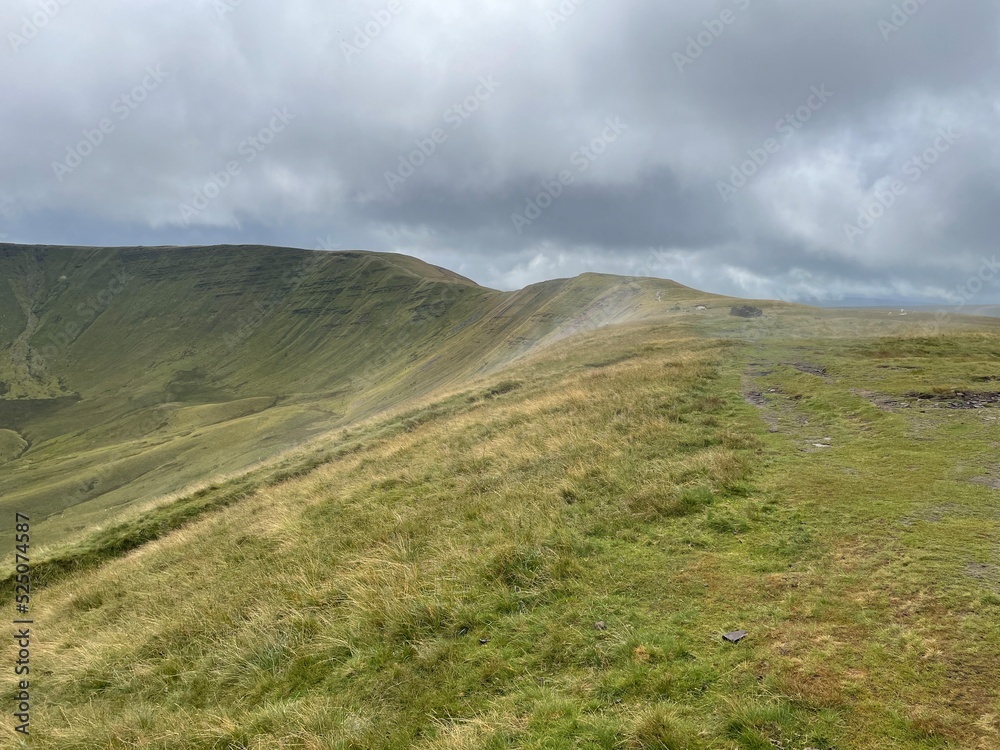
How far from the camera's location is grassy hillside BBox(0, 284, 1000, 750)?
5.15 m

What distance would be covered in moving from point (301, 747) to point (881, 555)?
830 centimetres

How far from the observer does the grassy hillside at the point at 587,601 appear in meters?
5.15

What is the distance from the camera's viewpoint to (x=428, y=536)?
10.3 meters

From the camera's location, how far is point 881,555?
291 inches

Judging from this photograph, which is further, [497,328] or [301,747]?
[497,328]

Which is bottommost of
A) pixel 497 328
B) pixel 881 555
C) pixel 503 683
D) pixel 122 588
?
pixel 122 588

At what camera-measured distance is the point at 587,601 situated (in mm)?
7172

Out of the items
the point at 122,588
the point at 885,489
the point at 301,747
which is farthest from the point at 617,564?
the point at 122,588

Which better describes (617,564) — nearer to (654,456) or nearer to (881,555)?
(881,555)

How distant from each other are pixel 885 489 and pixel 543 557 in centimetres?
713

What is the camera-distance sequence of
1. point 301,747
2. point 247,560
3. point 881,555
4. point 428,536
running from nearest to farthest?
point 301,747
point 881,555
point 428,536
point 247,560

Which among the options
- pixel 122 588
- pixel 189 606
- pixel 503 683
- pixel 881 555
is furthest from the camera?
pixel 122 588

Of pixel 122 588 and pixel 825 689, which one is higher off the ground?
pixel 825 689

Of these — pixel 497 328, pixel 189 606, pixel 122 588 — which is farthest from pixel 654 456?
pixel 497 328
